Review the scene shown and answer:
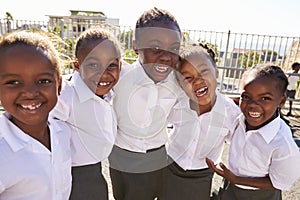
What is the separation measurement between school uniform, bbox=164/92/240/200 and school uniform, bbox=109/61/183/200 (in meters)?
0.12

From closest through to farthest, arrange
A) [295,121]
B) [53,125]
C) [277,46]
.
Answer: [53,125] → [295,121] → [277,46]

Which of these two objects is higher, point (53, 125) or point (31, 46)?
point (31, 46)

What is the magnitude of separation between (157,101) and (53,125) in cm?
72

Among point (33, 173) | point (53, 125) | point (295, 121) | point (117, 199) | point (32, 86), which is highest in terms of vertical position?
point (32, 86)

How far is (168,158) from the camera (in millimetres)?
2002

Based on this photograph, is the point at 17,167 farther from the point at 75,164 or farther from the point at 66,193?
the point at 75,164

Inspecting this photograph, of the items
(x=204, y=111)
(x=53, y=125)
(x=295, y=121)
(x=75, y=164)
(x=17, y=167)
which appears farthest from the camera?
(x=295, y=121)

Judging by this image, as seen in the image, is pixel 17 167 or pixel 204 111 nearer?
pixel 17 167

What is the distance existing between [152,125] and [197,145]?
0.34m

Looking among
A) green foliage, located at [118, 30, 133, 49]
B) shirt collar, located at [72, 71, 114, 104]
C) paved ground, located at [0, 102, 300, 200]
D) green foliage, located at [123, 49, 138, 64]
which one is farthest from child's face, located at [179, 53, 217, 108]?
green foliage, located at [118, 30, 133, 49]

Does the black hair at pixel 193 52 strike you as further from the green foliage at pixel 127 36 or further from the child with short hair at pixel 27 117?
the green foliage at pixel 127 36

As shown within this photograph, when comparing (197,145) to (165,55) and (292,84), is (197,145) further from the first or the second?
(292,84)

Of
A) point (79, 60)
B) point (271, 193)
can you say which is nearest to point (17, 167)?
point (79, 60)

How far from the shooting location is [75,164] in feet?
5.41
